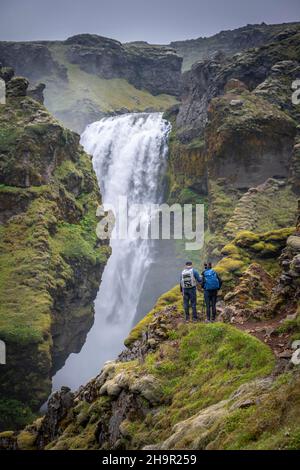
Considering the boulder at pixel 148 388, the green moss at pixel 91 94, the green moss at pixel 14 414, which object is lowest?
the green moss at pixel 14 414

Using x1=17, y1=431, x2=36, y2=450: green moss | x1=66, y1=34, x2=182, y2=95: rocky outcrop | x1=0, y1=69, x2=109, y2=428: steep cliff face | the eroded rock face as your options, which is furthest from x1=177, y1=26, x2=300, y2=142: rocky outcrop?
x1=66, y1=34, x2=182, y2=95: rocky outcrop

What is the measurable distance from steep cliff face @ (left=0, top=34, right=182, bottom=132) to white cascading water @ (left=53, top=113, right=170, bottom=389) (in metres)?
47.9

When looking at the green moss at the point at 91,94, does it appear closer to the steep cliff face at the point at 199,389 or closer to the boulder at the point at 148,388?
the steep cliff face at the point at 199,389

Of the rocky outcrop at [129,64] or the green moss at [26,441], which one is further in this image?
the rocky outcrop at [129,64]

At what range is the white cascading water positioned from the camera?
5088 cm

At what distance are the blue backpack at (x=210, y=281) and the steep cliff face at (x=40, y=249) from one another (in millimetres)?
19722

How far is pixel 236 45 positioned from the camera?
191625mm

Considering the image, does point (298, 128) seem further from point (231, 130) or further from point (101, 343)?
point (101, 343)

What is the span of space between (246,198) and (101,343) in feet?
68.5

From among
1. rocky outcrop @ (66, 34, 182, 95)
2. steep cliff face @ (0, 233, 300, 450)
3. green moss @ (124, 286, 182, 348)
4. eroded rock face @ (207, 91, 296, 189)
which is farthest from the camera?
rocky outcrop @ (66, 34, 182, 95)

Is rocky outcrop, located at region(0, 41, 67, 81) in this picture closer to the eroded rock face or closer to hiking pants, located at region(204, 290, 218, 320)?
the eroded rock face

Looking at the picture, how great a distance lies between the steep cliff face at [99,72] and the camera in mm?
131750

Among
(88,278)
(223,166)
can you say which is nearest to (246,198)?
(223,166)

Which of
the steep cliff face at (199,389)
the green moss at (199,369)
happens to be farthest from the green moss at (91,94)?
the green moss at (199,369)
